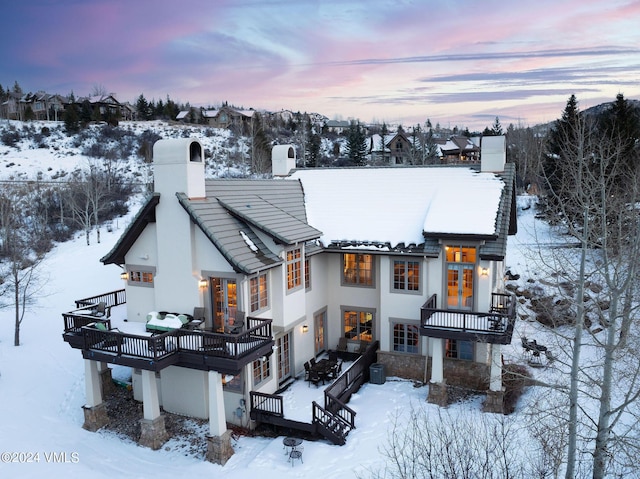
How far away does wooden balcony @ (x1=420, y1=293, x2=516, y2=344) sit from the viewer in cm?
1570

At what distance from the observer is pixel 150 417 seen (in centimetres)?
1471

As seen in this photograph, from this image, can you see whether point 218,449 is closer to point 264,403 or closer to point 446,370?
point 264,403

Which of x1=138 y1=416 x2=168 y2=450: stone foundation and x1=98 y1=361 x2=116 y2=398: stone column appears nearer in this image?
x1=138 y1=416 x2=168 y2=450: stone foundation

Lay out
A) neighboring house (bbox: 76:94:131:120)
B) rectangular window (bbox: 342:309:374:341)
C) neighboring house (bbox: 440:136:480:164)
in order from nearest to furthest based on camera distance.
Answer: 1. rectangular window (bbox: 342:309:374:341)
2. neighboring house (bbox: 440:136:480:164)
3. neighboring house (bbox: 76:94:131:120)

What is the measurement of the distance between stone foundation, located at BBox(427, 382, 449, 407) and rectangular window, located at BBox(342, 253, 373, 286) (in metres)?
5.10

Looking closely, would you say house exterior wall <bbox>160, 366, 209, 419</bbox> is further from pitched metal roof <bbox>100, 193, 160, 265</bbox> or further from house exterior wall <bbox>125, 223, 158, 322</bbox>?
pitched metal roof <bbox>100, 193, 160, 265</bbox>

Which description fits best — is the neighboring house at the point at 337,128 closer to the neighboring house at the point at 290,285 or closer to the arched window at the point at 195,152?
→ the neighboring house at the point at 290,285

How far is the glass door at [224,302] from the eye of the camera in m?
15.5

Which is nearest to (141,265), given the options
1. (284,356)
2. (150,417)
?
(150,417)

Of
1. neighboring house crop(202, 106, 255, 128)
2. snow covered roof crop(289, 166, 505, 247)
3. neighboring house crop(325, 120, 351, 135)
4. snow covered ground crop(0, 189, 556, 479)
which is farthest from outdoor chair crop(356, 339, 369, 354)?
neighboring house crop(325, 120, 351, 135)

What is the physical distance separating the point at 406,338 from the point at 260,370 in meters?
6.34

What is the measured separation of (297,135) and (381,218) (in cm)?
6093

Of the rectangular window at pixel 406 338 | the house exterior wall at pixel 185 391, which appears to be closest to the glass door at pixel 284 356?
the house exterior wall at pixel 185 391

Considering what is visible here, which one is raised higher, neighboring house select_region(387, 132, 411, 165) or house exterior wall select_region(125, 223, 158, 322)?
neighboring house select_region(387, 132, 411, 165)
